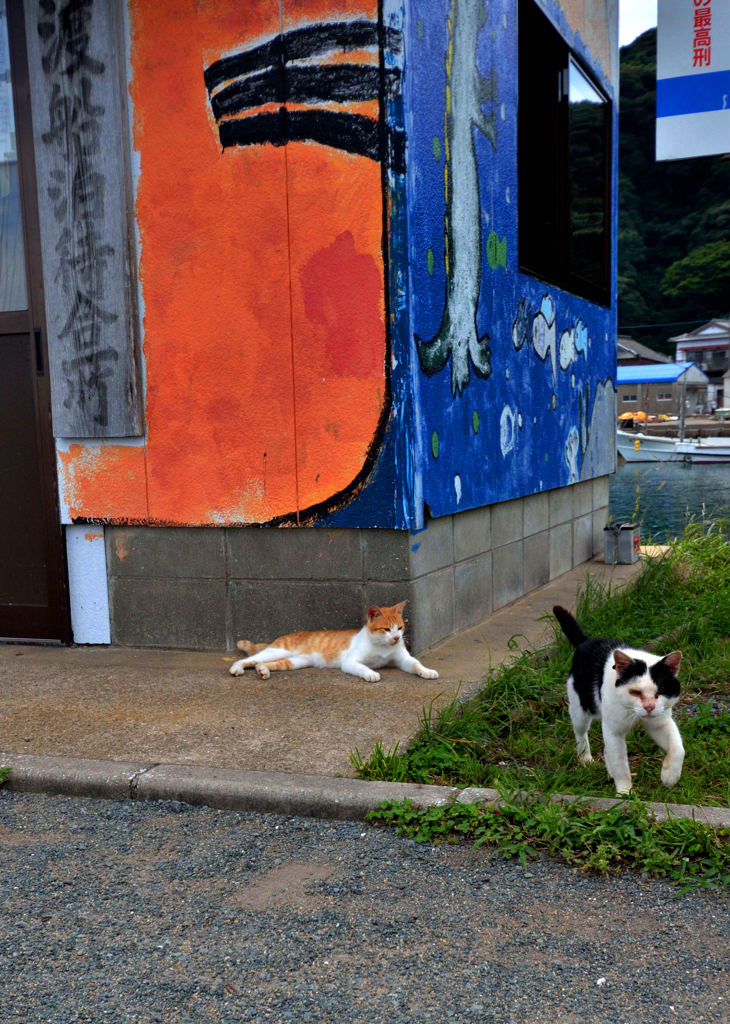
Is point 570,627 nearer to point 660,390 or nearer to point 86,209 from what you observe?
point 86,209

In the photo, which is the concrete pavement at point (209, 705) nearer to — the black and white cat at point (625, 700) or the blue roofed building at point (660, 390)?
the black and white cat at point (625, 700)

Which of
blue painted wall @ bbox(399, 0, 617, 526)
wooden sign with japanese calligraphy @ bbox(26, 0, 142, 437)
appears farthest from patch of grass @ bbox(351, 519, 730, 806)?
wooden sign with japanese calligraphy @ bbox(26, 0, 142, 437)

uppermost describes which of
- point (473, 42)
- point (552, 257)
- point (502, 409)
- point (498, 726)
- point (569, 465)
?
point (473, 42)

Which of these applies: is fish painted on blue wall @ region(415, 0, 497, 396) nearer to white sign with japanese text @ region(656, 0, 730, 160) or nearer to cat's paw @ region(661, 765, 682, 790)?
cat's paw @ region(661, 765, 682, 790)

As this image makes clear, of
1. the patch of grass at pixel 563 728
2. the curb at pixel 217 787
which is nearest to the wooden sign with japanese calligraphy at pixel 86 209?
the curb at pixel 217 787

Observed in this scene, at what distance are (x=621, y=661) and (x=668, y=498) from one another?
614 inches

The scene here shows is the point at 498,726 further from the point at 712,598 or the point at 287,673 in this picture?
the point at 712,598

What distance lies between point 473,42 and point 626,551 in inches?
172

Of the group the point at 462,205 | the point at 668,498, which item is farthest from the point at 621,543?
the point at 668,498

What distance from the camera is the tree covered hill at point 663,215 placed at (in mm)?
53719

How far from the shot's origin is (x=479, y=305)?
5.51 metres

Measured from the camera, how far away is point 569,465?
296 inches

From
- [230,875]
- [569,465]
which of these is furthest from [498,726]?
[569,465]

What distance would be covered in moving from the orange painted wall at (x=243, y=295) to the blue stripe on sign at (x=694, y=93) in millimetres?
4509
